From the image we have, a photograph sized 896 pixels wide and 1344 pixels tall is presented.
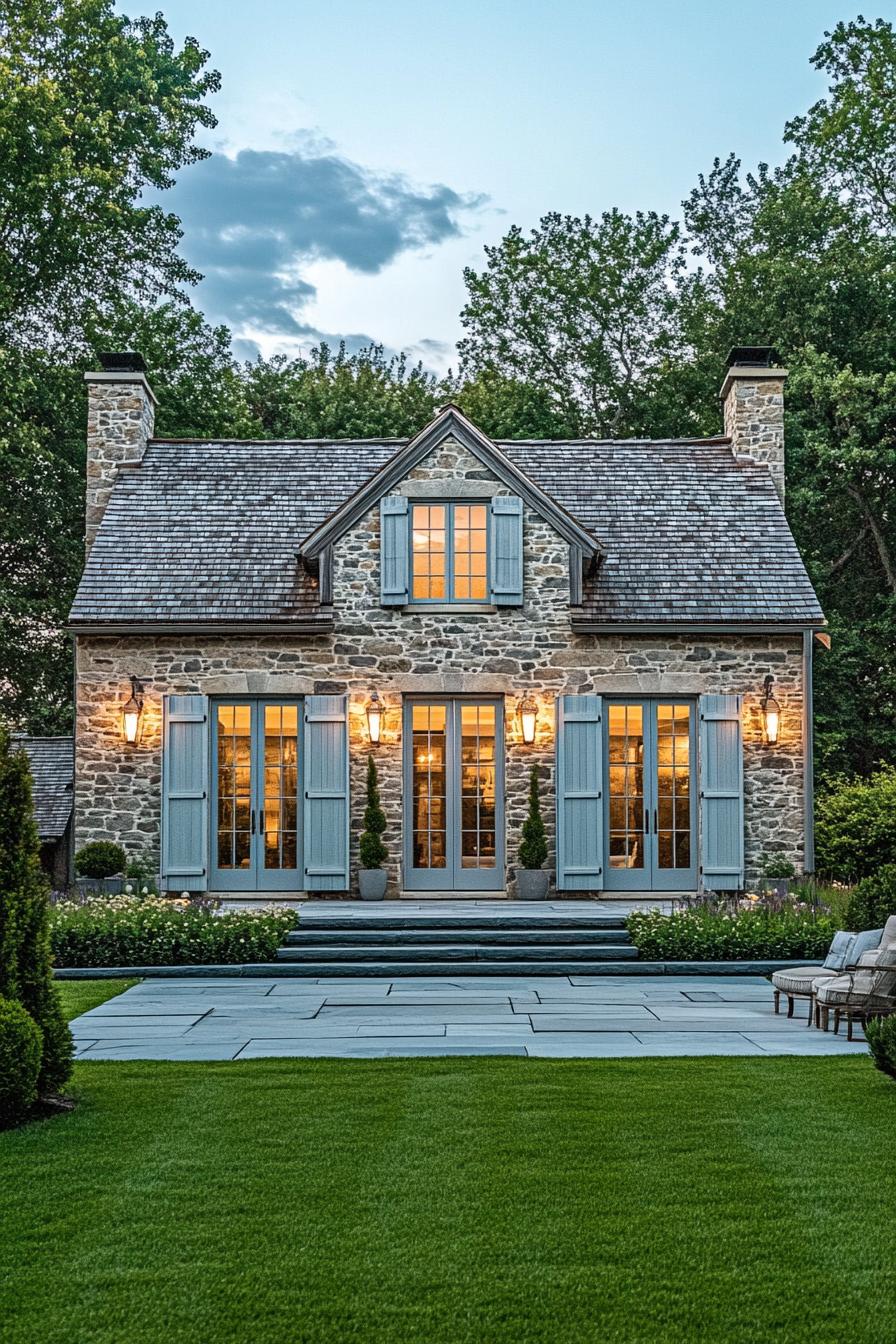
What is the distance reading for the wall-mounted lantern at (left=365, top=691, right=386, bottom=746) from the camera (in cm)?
1580

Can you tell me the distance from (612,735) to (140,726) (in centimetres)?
597

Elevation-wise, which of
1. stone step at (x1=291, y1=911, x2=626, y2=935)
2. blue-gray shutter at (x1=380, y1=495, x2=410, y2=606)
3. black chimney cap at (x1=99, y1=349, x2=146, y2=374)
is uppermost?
black chimney cap at (x1=99, y1=349, x2=146, y2=374)

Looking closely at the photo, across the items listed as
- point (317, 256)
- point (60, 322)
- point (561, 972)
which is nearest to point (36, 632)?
point (60, 322)

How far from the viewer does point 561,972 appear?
1246 cm

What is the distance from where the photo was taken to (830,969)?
1002 cm

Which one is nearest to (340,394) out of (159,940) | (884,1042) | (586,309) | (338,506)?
(586,309)

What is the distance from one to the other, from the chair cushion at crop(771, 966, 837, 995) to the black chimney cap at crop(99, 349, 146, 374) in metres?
12.6

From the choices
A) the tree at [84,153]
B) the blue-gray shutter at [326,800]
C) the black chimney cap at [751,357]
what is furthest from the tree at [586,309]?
the blue-gray shutter at [326,800]

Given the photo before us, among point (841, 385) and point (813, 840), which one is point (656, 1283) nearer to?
point (813, 840)

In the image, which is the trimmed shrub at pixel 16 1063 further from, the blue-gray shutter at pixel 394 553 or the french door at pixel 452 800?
the blue-gray shutter at pixel 394 553

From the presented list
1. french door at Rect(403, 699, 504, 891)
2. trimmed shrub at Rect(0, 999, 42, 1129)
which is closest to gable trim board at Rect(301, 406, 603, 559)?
french door at Rect(403, 699, 504, 891)

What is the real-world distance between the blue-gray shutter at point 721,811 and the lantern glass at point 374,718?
404 centimetres

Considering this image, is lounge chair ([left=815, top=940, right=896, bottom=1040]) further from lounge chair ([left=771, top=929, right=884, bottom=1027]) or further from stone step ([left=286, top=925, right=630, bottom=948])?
stone step ([left=286, top=925, right=630, bottom=948])

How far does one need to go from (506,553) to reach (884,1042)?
31.3 feet
